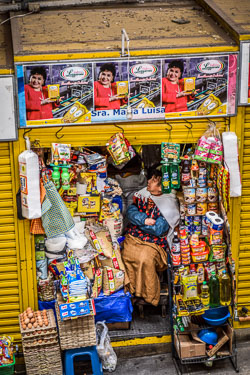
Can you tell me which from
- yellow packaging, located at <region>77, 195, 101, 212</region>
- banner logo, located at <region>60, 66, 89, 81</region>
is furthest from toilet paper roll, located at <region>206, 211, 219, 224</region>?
banner logo, located at <region>60, 66, 89, 81</region>

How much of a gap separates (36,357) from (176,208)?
2497 millimetres

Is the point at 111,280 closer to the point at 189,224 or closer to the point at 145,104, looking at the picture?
the point at 189,224

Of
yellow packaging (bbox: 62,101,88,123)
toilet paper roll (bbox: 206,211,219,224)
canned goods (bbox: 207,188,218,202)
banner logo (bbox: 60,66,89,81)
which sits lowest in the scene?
toilet paper roll (bbox: 206,211,219,224)

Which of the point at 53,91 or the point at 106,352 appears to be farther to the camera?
the point at 106,352

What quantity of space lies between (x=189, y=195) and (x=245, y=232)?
0.87 metres

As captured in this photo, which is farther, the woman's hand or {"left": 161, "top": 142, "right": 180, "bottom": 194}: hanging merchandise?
the woman's hand

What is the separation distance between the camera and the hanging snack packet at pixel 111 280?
738 centimetres

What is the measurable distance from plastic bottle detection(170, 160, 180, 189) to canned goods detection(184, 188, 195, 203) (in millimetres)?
162

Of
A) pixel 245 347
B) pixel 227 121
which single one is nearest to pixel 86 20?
pixel 227 121

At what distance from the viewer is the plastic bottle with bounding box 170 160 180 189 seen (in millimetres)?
6980

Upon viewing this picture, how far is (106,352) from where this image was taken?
23.0 ft

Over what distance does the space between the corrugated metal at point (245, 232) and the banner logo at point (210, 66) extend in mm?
611

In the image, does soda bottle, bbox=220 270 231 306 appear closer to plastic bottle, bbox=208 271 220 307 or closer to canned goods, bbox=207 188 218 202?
plastic bottle, bbox=208 271 220 307

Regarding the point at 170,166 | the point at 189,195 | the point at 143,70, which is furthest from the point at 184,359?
the point at 143,70
